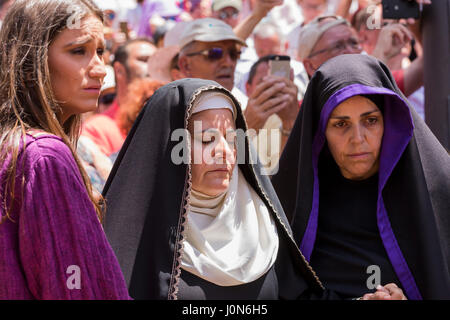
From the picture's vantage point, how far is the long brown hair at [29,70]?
243 centimetres

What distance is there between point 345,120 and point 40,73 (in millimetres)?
1535

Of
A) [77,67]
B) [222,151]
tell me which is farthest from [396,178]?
[77,67]

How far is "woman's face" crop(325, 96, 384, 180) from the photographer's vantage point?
328 centimetres

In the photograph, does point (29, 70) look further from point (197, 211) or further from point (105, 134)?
point (105, 134)

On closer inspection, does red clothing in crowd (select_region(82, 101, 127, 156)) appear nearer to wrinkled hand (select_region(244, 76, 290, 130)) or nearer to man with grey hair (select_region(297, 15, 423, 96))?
wrinkled hand (select_region(244, 76, 290, 130))

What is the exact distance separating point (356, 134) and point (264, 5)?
2419mm

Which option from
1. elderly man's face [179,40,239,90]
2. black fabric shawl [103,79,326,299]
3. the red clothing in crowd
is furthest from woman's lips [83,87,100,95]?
the red clothing in crowd

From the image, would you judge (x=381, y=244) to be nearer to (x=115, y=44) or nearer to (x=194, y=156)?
(x=194, y=156)

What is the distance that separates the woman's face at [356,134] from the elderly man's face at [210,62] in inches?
66.4

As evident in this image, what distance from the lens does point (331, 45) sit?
509 cm

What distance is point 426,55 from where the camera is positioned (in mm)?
4367

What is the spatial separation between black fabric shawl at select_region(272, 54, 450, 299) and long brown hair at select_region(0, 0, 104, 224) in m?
1.19

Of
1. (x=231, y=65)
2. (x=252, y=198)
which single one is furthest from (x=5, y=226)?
(x=231, y=65)

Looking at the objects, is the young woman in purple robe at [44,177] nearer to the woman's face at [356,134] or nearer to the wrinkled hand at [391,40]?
the woman's face at [356,134]
